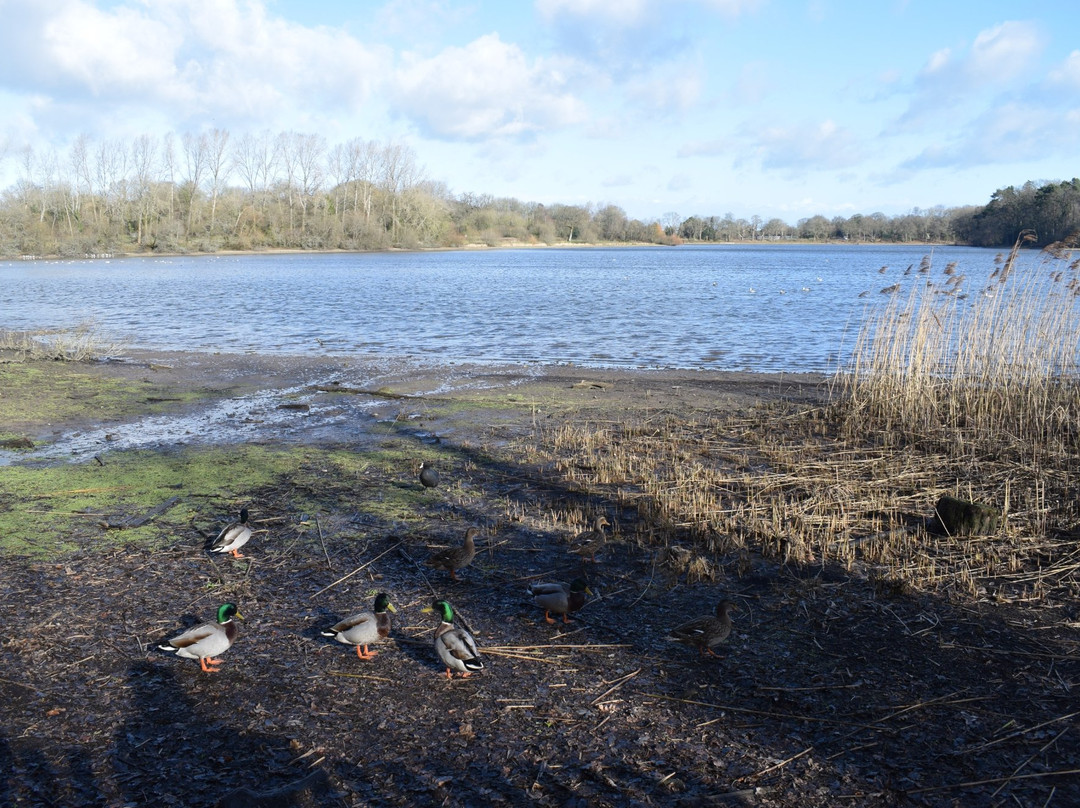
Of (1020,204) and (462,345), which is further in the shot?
(1020,204)

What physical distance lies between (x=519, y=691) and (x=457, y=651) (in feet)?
1.50

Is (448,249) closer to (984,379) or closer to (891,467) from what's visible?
(984,379)

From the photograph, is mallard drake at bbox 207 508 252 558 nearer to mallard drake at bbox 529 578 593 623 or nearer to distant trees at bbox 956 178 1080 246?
mallard drake at bbox 529 578 593 623

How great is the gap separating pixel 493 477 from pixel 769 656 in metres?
4.71

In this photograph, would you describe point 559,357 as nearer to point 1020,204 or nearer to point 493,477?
point 493,477

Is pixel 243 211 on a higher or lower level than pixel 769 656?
higher

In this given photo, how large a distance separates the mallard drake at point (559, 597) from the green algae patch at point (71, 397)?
9.40 metres

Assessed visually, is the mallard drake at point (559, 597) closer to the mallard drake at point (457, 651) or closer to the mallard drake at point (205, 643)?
the mallard drake at point (457, 651)

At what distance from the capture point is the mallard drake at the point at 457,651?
4.79m

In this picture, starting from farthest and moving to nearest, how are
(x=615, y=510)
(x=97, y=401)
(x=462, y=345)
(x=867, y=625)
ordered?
(x=462, y=345) < (x=97, y=401) < (x=615, y=510) < (x=867, y=625)

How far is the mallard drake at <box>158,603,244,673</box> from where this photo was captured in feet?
15.9

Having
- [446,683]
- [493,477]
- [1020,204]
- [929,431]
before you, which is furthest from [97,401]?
[1020,204]

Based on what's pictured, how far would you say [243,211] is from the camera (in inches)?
4166

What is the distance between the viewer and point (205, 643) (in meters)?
4.88
